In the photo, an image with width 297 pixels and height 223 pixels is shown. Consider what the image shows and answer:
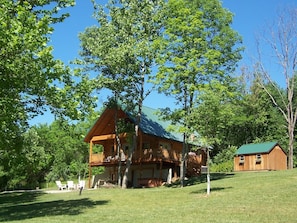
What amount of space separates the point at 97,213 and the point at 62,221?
6.46 ft

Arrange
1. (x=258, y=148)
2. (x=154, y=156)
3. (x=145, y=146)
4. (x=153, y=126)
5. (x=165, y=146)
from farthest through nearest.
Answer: (x=258, y=148), (x=165, y=146), (x=145, y=146), (x=153, y=126), (x=154, y=156)

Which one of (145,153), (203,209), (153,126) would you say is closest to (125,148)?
(153,126)

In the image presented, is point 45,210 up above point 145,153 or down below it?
below

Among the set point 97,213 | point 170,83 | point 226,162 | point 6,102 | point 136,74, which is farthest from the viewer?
point 226,162

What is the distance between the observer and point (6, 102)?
477 inches

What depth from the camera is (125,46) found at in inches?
1091

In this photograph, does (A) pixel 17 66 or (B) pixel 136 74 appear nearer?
(A) pixel 17 66

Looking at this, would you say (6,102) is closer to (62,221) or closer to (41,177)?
(62,221)

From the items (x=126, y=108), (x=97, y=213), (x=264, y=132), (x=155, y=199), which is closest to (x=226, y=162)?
(x=264, y=132)

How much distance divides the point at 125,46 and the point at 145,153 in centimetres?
957

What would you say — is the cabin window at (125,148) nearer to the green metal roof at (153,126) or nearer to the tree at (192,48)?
the green metal roof at (153,126)

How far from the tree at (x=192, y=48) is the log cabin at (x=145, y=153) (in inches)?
266

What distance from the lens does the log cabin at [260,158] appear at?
3662 cm

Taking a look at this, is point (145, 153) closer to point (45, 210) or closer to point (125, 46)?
point (125, 46)
